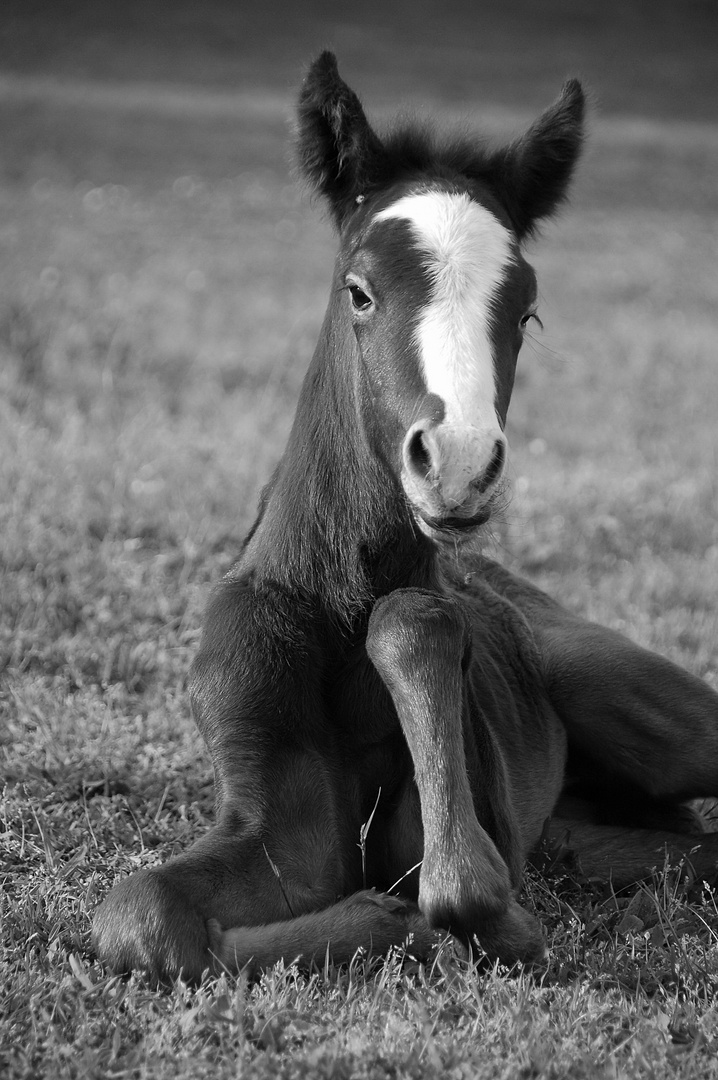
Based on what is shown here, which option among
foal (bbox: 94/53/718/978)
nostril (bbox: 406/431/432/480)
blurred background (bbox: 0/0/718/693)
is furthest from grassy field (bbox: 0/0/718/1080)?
nostril (bbox: 406/431/432/480)

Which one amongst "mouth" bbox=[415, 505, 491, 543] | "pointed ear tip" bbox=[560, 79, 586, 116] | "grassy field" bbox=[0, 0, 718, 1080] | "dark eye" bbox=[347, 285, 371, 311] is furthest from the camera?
"pointed ear tip" bbox=[560, 79, 586, 116]

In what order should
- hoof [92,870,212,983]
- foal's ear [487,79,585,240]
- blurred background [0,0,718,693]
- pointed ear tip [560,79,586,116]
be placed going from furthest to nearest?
blurred background [0,0,718,693], pointed ear tip [560,79,586,116], foal's ear [487,79,585,240], hoof [92,870,212,983]

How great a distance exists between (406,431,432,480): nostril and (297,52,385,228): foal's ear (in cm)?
112

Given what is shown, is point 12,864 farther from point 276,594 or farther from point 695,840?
point 695,840

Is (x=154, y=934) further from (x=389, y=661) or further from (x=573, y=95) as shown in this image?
(x=573, y=95)

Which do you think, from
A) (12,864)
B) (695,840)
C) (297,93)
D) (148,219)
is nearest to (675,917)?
(695,840)

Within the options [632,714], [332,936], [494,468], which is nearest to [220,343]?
[632,714]

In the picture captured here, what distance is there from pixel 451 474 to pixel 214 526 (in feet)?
13.1

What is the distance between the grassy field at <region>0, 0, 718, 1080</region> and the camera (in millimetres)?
2932

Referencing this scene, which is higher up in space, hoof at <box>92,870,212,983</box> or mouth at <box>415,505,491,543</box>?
mouth at <box>415,505,491,543</box>

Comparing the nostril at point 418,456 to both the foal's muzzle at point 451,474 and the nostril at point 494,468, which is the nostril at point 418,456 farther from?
the nostril at point 494,468

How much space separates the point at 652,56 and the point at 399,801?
3556 centimetres

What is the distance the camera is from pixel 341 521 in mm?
3670

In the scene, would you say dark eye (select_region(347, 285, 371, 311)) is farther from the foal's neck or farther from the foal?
the foal's neck
